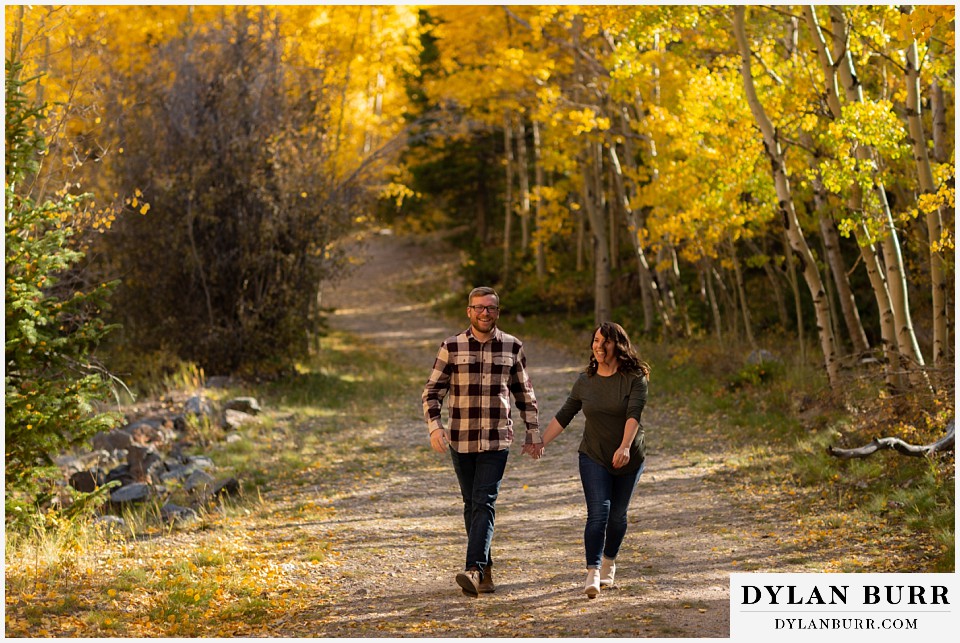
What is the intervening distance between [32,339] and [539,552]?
423cm

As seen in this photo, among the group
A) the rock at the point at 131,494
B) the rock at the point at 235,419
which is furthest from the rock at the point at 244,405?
the rock at the point at 131,494

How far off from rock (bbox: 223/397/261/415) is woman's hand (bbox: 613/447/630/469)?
9130 mm

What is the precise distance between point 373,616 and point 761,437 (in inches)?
270

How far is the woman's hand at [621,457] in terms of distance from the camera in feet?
19.7

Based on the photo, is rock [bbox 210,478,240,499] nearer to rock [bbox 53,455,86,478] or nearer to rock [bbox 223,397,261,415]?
rock [bbox 53,455,86,478]

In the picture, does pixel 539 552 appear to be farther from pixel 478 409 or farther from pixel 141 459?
pixel 141 459

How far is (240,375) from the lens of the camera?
16.5 m

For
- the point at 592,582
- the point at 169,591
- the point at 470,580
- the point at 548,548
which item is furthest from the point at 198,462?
the point at 592,582

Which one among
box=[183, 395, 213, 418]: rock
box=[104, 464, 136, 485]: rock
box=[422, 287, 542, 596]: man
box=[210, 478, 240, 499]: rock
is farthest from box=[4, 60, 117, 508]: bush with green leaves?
box=[183, 395, 213, 418]: rock

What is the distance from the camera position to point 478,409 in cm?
614

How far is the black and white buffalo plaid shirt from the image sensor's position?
6.14 m

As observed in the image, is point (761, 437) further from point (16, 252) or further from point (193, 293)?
point (193, 293)

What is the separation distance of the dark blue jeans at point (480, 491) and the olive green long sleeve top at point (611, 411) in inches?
20.6

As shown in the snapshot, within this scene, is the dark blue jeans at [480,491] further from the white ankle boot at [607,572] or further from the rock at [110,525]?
the rock at [110,525]
